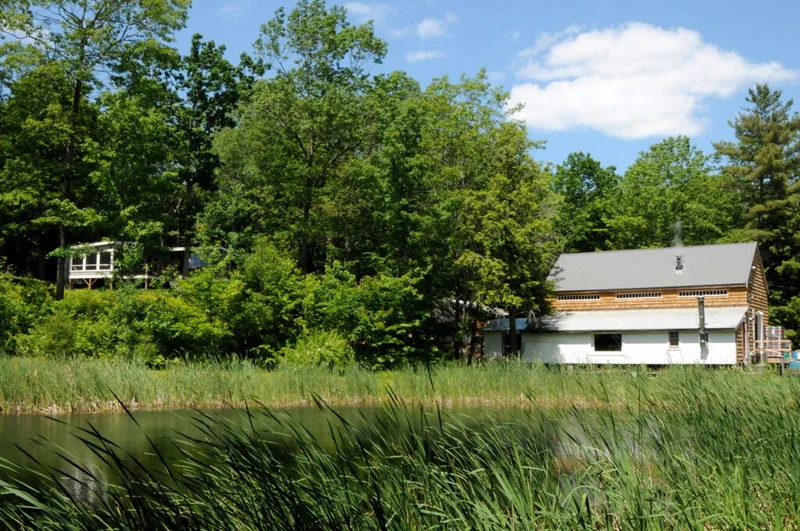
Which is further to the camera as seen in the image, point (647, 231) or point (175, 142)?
point (647, 231)

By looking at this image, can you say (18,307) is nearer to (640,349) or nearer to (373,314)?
(373,314)

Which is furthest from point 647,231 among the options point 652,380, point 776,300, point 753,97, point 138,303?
point 652,380

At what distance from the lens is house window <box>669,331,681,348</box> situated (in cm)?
3116

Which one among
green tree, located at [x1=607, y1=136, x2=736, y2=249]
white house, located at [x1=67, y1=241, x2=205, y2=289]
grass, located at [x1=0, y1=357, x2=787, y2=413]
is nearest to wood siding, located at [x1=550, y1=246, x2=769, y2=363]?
green tree, located at [x1=607, y1=136, x2=736, y2=249]

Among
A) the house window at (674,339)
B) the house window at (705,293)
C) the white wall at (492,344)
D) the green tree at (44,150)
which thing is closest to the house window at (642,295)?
the house window at (705,293)

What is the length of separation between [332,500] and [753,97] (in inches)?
1992

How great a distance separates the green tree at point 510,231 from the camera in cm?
3105

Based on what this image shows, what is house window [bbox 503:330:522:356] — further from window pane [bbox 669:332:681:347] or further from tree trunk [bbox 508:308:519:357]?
window pane [bbox 669:332:681:347]

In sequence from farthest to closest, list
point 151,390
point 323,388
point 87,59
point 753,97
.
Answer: point 753,97 → point 87,59 → point 323,388 → point 151,390

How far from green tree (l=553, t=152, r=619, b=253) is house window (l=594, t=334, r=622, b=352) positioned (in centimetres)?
1303

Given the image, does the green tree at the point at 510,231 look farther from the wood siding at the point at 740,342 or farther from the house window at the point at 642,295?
the wood siding at the point at 740,342

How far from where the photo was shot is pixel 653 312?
108 feet

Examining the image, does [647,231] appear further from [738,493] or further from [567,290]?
[738,493]

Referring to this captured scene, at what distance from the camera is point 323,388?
18.8m
